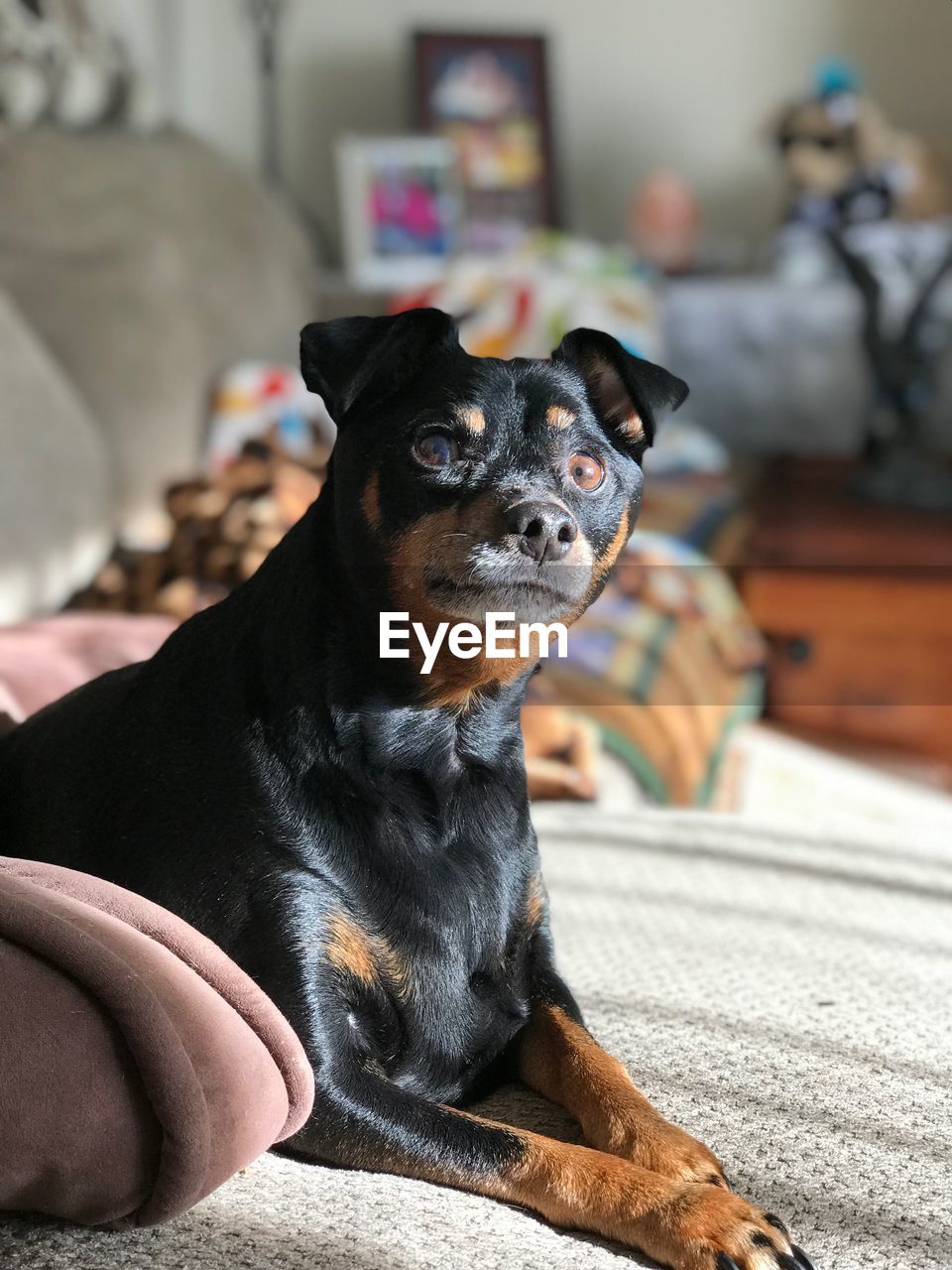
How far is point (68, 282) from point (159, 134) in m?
0.62

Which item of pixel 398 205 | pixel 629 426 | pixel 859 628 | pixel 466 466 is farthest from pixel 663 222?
pixel 466 466

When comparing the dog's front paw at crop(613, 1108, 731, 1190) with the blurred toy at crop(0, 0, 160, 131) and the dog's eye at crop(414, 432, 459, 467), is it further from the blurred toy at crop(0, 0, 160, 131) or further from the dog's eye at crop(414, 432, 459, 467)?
the blurred toy at crop(0, 0, 160, 131)

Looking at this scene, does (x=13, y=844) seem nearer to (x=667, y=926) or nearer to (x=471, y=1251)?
(x=471, y=1251)

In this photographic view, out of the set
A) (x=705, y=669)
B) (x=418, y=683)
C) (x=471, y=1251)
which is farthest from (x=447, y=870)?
(x=705, y=669)

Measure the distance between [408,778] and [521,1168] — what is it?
0.81 ft

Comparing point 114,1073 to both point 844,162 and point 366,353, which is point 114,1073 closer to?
point 366,353

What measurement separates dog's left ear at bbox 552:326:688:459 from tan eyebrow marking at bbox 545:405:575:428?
5 cm

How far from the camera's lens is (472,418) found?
927mm

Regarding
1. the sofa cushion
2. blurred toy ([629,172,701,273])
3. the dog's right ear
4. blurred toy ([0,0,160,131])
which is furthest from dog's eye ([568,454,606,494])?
blurred toy ([629,172,701,273])

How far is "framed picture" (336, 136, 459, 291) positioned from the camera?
3.80 meters

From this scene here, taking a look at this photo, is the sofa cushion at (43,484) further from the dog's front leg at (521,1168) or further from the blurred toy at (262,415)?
the dog's front leg at (521,1168)

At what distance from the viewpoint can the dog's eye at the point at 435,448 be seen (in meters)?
0.92

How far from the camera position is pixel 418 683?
96 centimetres

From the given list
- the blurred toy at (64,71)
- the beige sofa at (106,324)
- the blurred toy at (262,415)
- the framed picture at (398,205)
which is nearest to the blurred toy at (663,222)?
the framed picture at (398,205)
